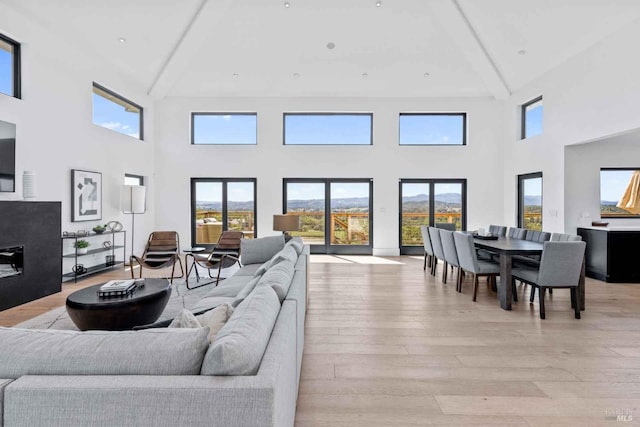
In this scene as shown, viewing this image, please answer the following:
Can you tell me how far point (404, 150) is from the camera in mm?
8234

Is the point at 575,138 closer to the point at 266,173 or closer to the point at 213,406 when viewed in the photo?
the point at 266,173

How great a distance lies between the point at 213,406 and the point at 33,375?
646 mm

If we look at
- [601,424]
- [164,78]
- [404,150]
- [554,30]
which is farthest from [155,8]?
[601,424]

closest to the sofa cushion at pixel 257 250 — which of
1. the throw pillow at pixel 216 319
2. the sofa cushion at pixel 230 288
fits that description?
the sofa cushion at pixel 230 288

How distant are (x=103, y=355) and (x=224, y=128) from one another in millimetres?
7714

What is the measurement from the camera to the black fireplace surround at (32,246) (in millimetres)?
3996

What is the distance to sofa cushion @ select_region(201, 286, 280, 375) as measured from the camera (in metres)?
1.18

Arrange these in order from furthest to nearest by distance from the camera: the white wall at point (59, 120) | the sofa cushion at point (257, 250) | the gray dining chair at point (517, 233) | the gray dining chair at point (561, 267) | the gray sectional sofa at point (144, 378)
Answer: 1. the gray dining chair at point (517, 233)
2. the sofa cushion at point (257, 250)
3. the white wall at point (59, 120)
4. the gray dining chair at point (561, 267)
5. the gray sectional sofa at point (144, 378)

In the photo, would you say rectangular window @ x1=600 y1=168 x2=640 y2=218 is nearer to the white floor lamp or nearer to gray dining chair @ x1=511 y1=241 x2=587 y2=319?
gray dining chair @ x1=511 y1=241 x2=587 y2=319

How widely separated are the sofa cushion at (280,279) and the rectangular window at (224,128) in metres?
6.10

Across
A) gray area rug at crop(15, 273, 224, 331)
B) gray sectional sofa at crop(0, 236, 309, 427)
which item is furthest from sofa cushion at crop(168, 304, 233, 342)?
gray area rug at crop(15, 273, 224, 331)

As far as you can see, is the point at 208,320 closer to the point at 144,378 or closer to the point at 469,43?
the point at 144,378

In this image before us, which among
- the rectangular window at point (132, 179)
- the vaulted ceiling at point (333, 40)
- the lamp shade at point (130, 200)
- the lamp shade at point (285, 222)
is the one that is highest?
the vaulted ceiling at point (333, 40)

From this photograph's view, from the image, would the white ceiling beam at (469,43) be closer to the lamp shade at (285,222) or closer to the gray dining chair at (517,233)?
the gray dining chair at (517,233)
